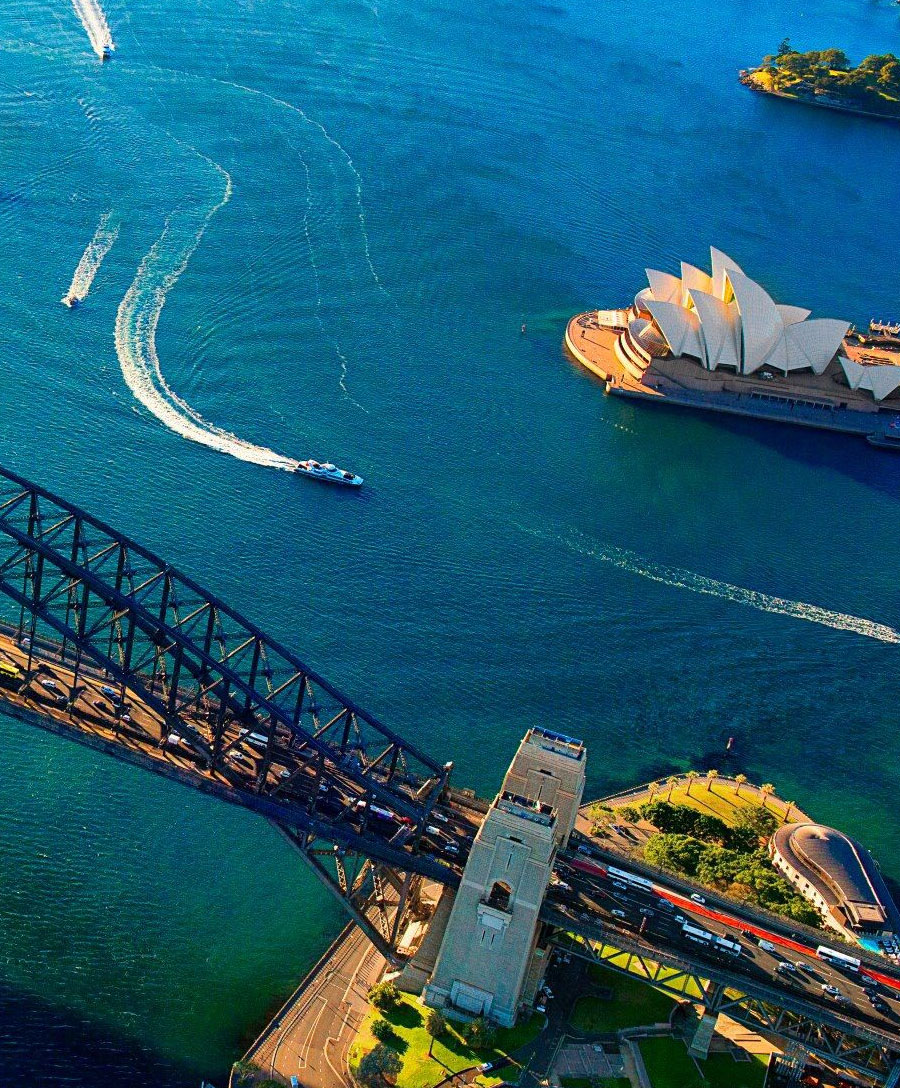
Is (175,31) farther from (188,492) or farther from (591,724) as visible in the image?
(591,724)

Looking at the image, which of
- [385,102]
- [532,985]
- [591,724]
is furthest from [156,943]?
[385,102]

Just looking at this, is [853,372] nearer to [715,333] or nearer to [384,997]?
[715,333]

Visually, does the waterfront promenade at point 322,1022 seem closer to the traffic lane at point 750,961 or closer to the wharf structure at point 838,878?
the traffic lane at point 750,961

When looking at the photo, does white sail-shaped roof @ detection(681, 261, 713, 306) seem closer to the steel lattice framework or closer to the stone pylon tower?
the steel lattice framework

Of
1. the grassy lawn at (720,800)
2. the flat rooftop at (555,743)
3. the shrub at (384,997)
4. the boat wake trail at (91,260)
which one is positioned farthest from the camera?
the boat wake trail at (91,260)

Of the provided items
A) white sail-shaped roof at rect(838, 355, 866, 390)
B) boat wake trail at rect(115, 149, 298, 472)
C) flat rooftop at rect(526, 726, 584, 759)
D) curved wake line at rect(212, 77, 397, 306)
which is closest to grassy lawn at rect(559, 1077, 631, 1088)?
flat rooftop at rect(526, 726, 584, 759)

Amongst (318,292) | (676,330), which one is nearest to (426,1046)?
(676,330)

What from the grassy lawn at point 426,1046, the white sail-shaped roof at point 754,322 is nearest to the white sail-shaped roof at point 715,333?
the white sail-shaped roof at point 754,322
